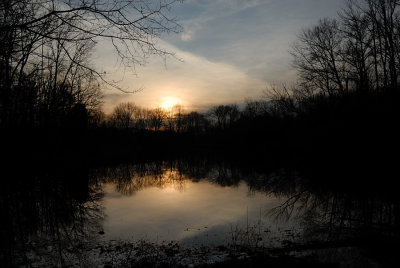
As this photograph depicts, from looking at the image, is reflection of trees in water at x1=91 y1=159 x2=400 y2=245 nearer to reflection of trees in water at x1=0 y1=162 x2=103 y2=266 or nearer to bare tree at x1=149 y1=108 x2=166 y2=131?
reflection of trees in water at x1=0 y1=162 x2=103 y2=266

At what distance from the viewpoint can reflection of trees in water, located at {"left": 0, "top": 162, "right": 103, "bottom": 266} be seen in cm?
629

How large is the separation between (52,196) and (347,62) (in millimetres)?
32513

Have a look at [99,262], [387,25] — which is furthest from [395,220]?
[387,25]

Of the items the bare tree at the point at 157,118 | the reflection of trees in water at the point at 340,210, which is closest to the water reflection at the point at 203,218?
the reflection of trees in water at the point at 340,210

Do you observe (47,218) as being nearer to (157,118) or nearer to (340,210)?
(340,210)

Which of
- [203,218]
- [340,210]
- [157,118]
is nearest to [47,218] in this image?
[203,218]

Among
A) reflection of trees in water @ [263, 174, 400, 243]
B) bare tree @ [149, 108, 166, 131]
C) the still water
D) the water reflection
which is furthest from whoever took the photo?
bare tree @ [149, 108, 166, 131]

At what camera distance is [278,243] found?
6.38 metres

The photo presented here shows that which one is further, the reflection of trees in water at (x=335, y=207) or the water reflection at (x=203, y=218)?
the reflection of trees in water at (x=335, y=207)

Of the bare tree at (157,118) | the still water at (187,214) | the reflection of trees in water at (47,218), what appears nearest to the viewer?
the reflection of trees in water at (47,218)

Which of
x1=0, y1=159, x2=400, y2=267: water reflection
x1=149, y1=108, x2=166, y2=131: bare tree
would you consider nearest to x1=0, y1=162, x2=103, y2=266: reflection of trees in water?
x1=0, y1=159, x2=400, y2=267: water reflection

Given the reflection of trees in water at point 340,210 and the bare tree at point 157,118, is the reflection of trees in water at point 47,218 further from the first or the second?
the bare tree at point 157,118

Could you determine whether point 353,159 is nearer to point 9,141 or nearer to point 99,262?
point 99,262

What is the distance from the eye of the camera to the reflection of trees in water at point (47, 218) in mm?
6285
